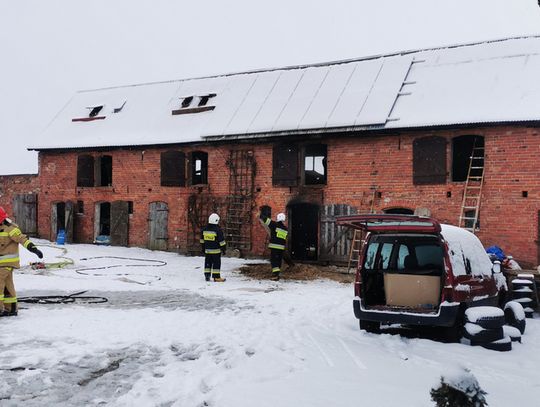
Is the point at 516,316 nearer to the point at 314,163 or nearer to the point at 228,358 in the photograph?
the point at 228,358

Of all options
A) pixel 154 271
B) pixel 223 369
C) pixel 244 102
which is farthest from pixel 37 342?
pixel 244 102

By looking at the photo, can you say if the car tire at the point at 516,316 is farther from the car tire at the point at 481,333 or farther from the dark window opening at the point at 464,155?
the dark window opening at the point at 464,155

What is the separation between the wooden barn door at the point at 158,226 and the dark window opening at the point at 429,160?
10.6m

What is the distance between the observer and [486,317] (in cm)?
657

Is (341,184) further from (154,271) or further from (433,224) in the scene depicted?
(433,224)

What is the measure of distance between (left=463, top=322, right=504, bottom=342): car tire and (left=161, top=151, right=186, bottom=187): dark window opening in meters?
15.7

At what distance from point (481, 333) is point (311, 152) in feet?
41.8

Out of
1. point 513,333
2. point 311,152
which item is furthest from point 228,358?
point 311,152

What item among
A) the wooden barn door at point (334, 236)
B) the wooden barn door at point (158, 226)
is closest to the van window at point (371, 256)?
the wooden barn door at point (334, 236)

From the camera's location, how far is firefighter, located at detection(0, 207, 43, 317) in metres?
8.11

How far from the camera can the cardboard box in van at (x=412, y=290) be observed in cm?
720

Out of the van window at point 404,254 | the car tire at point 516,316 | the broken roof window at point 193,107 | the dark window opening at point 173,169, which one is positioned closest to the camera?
the van window at point 404,254

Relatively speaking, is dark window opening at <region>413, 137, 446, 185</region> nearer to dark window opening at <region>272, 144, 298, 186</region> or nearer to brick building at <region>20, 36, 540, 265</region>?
brick building at <region>20, 36, 540, 265</region>

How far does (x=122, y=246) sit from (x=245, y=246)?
657 cm
